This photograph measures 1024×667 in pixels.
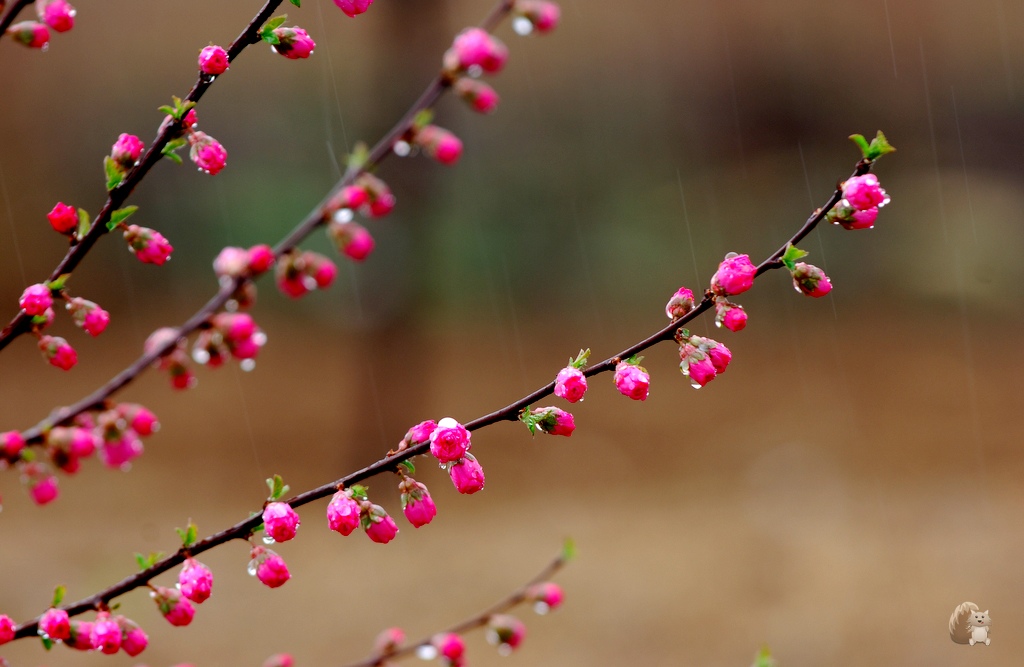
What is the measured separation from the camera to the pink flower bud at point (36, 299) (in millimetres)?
688

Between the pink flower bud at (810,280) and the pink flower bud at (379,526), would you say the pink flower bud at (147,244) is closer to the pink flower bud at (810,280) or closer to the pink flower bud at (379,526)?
the pink flower bud at (379,526)

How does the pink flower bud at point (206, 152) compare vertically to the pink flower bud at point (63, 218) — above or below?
above

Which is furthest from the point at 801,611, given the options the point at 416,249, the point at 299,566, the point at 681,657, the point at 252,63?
the point at 252,63

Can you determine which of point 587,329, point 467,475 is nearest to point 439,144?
point 467,475

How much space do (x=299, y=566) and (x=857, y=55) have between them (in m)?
5.36

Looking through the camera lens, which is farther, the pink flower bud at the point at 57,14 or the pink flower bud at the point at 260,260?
the pink flower bud at the point at 57,14

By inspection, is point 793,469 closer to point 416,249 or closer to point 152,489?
point 416,249

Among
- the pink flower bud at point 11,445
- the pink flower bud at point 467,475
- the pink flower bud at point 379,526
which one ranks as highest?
the pink flower bud at point 11,445

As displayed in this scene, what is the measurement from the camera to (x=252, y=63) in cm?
676

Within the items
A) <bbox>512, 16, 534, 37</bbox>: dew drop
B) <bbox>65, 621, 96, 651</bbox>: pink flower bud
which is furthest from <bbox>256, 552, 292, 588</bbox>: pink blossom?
<bbox>512, 16, 534, 37</bbox>: dew drop

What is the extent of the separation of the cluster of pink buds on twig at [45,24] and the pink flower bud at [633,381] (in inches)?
20.3

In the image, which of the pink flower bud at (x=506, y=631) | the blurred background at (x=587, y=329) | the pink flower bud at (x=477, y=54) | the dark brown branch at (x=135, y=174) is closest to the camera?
the pink flower bud at (x=477, y=54)

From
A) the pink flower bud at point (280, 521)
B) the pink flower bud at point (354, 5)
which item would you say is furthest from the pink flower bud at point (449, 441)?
the pink flower bud at point (354, 5)

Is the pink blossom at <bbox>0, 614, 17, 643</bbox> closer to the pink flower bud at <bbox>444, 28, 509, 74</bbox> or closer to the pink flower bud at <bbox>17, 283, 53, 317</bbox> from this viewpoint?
the pink flower bud at <bbox>17, 283, 53, 317</bbox>
